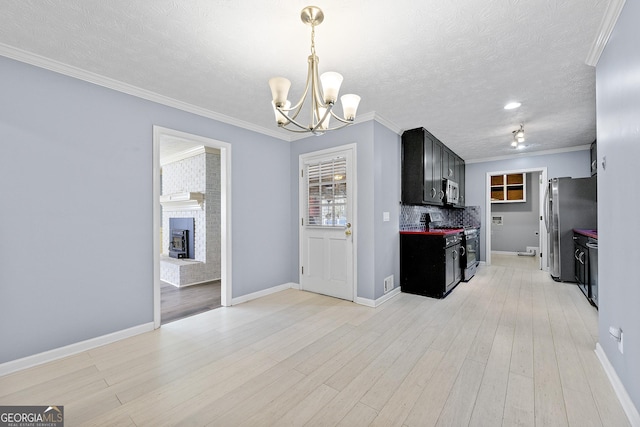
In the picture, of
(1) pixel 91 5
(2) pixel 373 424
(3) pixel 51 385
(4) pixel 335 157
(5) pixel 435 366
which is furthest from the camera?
(4) pixel 335 157

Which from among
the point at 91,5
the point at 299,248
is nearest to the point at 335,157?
the point at 299,248

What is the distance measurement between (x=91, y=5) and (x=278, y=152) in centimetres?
275

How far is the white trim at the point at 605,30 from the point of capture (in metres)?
1.68

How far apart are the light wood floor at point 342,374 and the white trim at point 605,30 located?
235 centimetres

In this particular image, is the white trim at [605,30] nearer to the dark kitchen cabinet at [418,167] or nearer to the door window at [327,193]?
the dark kitchen cabinet at [418,167]

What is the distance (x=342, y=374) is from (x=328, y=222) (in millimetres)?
2223

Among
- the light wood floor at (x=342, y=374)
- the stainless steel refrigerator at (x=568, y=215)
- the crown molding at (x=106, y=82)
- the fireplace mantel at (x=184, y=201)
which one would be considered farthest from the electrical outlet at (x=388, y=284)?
the fireplace mantel at (x=184, y=201)

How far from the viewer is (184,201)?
5.14m

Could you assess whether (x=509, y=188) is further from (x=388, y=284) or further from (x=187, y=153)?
(x=187, y=153)

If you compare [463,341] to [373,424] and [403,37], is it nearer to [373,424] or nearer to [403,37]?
[373,424]

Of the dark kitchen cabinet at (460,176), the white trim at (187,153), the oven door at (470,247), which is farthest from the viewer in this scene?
the dark kitchen cabinet at (460,176)

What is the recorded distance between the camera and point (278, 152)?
433 cm

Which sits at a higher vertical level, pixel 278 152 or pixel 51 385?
pixel 278 152

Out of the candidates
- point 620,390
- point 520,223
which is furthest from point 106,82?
point 520,223
